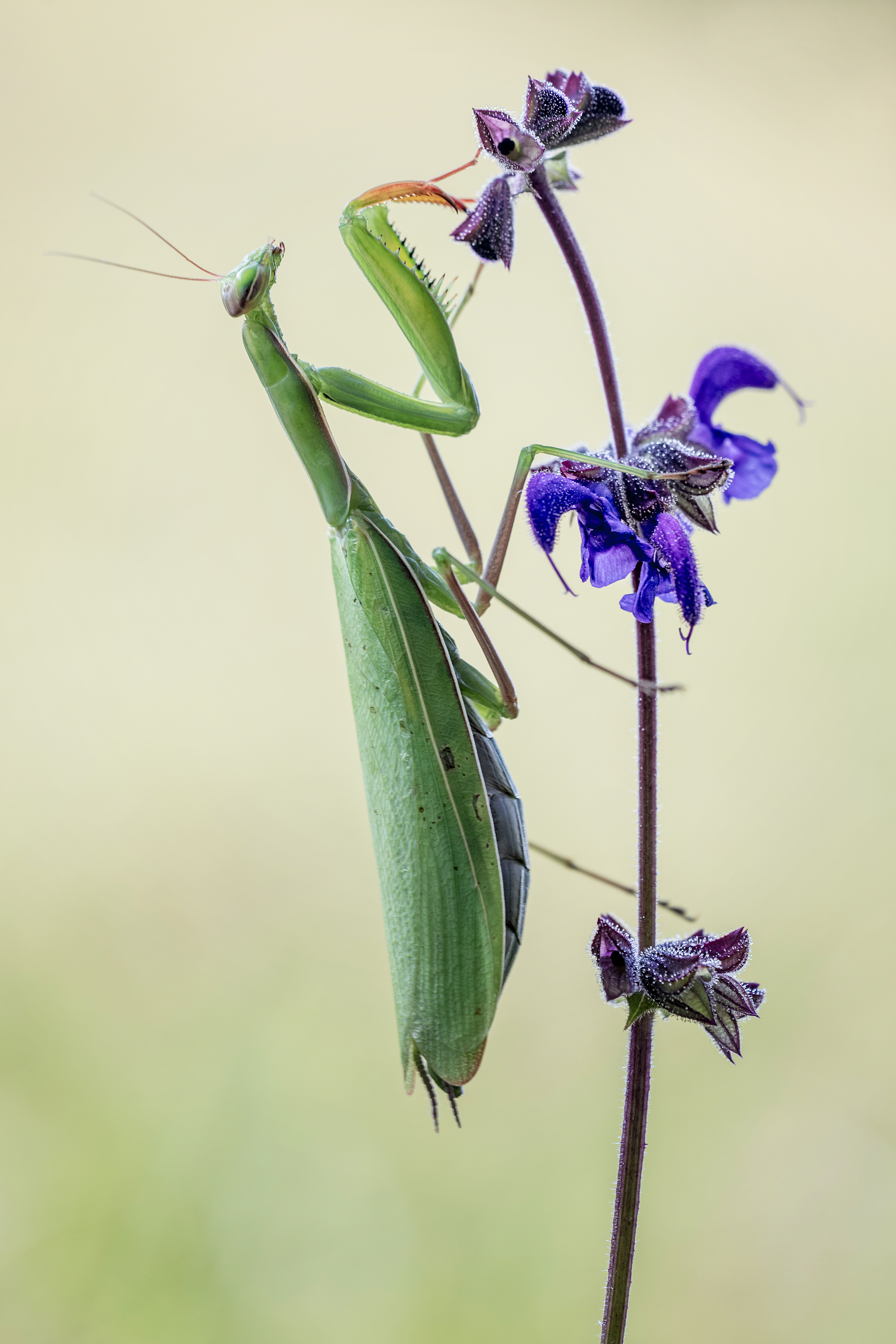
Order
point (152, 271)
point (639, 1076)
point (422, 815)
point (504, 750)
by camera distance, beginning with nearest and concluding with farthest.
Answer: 1. point (639, 1076)
2. point (422, 815)
3. point (152, 271)
4. point (504, 750)

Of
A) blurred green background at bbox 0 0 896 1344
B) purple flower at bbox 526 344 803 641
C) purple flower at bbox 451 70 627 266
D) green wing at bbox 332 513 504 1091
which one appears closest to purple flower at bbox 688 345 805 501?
purple flower at bbox 526 344 803 641

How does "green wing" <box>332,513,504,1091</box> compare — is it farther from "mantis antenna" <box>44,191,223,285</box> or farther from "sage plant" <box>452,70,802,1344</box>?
"mantis antenna" <box>44,191,223,285</box>

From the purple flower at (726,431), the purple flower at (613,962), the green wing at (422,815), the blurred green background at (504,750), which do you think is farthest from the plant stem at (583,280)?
the blurred green background at (504,750)

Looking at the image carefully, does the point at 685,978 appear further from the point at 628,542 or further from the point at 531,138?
the point at 531,138

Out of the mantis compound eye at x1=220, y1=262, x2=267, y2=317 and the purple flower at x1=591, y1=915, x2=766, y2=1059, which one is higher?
the mantis compound eye at x1=220, y1=262, x2=267, y2=317

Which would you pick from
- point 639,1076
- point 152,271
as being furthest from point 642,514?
point 152,271

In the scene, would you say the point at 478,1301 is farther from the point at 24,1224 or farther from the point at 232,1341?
the point at 24,1224
